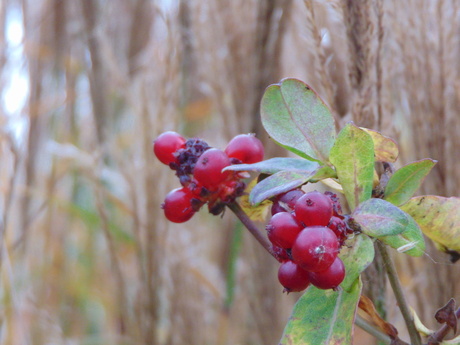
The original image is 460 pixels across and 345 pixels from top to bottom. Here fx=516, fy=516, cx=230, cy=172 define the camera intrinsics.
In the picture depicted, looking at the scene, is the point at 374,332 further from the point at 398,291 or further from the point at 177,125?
the point at 177,125

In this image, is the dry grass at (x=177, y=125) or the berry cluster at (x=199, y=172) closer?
the berry cluster at (x=199, y=172)

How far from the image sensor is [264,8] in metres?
0.85

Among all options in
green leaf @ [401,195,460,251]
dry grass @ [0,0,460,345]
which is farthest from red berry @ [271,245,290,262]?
Result: dry grass @ [0,0,460,345]

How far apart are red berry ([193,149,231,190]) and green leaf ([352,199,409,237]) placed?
9 cm

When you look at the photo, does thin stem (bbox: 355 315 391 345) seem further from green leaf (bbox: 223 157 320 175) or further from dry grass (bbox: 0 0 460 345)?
dry grass (bbox: 0 0 460 345)

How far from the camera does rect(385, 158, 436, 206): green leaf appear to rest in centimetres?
34

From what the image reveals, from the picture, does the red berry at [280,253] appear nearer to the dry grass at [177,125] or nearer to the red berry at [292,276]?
the red berry at [292,276]

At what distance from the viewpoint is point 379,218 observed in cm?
31

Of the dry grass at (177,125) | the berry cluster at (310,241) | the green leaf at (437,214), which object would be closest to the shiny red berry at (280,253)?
the berry cluster at (310,241)

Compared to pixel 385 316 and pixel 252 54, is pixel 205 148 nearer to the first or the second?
pixel 385 316

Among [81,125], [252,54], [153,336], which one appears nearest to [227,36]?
[252,54]

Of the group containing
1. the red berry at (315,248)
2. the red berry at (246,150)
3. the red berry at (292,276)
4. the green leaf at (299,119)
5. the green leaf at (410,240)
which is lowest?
the red berry at (292,276)

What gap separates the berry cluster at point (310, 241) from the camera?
29 centimetres

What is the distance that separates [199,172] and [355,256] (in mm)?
115
